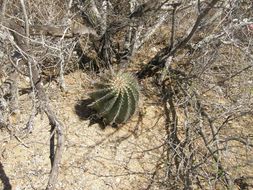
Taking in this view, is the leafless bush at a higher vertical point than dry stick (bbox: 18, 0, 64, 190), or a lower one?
higher

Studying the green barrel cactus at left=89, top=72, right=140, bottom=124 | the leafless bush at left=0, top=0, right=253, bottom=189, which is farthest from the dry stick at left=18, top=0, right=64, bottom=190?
the green barrel cactus at left=89, top=72, right=140, bottom=124

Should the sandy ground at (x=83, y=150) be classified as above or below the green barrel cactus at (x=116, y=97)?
below

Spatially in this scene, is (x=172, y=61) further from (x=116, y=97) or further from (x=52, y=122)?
(x=52, y=122)

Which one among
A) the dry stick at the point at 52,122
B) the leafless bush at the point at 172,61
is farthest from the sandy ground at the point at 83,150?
the dry stick at the point at 52,122

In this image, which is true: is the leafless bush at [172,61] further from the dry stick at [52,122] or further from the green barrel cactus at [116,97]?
the green barrel cactus at [116,97]

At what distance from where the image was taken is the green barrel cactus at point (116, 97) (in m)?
3.36

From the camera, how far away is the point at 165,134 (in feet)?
11.9

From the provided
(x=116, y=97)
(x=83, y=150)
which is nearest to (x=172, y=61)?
(x=116, y=97)

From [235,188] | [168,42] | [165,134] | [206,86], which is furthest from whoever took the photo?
[168,42]

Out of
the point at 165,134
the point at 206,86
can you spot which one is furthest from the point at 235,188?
the point at 206,86

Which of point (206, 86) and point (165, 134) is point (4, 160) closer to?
point (165, 134)

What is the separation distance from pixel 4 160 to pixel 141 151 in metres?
0.90

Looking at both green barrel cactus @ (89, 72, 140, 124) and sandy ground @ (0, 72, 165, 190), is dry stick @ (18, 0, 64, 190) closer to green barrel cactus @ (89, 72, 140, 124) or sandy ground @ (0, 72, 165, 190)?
sandy ground @ (0, 72, 165, 190)

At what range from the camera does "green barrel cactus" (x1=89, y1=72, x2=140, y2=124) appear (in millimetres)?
3359
